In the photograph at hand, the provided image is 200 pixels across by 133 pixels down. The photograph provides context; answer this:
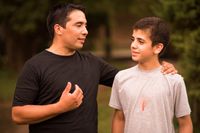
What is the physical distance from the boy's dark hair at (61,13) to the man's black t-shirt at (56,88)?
1.00 ft

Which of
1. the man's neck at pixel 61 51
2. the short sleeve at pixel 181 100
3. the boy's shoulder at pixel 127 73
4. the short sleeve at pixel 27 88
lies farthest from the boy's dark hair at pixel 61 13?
the short sleeve at pixel 181 100

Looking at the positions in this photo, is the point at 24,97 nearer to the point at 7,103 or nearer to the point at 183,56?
the point at 183,56

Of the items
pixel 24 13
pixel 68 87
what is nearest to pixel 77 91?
pixel 68 87

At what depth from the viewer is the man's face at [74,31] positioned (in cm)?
442

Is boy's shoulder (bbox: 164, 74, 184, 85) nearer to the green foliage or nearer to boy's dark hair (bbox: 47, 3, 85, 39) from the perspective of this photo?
boy's dark hair (bbox: 47, 3, 85, 39)

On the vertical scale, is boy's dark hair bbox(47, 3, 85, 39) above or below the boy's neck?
above

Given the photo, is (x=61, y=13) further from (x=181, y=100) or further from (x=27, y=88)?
(x=181, y=100)

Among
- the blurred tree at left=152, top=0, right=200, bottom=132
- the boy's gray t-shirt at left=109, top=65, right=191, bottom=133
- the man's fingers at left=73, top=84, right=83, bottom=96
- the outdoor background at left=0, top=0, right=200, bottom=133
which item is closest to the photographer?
the man's fingers at left=73, top=84, right=83, bottom=96

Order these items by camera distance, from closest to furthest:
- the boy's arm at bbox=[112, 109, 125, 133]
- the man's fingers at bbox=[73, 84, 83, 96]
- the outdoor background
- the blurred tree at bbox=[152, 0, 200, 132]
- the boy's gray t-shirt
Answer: the man's fingers at bbox=[73, 84, 83, 96] < the boy's gray t-shirt < the boy's arm at bbox=[112, 109, 125, 133] < the blurred tree at bbox=[152, 0, 200, 132] < the outdoor background

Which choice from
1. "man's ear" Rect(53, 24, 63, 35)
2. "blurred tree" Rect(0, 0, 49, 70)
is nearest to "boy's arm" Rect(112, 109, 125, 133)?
"man's ear" Rect(53, 24, 63, 35)

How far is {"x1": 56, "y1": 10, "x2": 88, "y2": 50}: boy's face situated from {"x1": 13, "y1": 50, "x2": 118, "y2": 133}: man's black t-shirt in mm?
125

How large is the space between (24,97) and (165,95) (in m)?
1.09

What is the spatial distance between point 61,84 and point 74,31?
0.49 metres

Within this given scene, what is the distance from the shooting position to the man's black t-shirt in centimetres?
414
